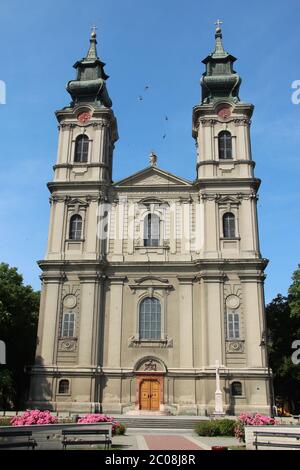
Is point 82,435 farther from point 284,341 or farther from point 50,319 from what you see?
point 284,341

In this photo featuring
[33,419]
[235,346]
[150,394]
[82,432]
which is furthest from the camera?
[150,394]

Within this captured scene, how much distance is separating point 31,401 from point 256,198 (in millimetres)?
19321

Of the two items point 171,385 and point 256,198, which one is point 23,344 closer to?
point 171,385

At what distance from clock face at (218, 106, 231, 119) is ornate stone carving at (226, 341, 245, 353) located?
53.4 feet

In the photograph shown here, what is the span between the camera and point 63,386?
29219 mm

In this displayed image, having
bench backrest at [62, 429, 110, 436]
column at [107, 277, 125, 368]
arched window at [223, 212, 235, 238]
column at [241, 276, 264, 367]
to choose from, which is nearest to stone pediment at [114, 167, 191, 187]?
arched window at [223, 212, 235, 238]

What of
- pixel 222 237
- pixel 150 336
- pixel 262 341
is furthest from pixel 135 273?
pixel 262 341

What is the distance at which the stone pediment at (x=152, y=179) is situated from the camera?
34094 mm

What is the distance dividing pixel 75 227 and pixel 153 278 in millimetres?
6409

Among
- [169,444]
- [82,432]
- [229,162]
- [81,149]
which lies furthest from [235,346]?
[81,149]

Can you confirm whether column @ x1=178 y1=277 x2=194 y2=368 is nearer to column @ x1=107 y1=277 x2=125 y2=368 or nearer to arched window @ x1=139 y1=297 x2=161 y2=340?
arched window @ x1=139 y1=297 x2=161 y2=340

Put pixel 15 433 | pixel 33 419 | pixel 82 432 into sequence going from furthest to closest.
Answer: pixel 33 419 < pixel 82 432 < pixel 15 433

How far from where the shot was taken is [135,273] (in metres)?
31.7

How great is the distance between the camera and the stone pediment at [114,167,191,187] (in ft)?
112
